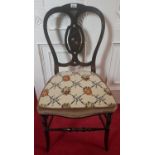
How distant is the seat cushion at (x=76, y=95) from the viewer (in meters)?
1.14

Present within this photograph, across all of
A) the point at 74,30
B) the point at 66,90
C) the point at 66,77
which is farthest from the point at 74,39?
the point at 66,90

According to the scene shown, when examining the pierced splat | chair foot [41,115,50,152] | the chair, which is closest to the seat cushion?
the chair

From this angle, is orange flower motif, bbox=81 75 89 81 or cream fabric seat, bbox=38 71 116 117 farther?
orange flower motif, bbox=81 75 89 81

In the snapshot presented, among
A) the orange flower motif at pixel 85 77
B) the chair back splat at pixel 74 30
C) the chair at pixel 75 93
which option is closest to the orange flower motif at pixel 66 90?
the chair at pixel 75 93

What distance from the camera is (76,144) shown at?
1513 millimetres

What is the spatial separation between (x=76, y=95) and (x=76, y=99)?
0.03 m

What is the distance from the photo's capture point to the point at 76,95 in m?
1.17

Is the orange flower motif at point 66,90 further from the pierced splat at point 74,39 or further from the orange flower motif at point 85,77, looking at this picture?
the pierced splat at point 74,39

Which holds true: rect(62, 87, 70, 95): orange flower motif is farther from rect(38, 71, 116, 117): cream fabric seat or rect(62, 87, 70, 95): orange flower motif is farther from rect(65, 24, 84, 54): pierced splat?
rect(65, 24, 84, 54): pierced splat

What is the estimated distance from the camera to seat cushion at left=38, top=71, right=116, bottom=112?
1142 mm

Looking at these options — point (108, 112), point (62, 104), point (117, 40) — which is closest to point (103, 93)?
point (108, 112)

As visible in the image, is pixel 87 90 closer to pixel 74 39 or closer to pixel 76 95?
pixel 76 95

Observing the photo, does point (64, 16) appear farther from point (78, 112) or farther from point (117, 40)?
point (78, 112)

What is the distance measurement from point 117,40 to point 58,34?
17.4 inches
